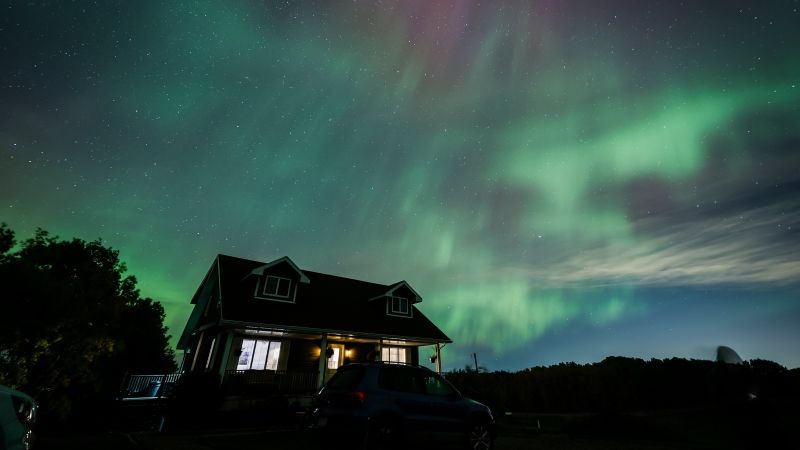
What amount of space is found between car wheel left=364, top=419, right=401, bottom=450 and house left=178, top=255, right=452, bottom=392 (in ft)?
42.3

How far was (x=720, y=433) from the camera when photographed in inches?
450

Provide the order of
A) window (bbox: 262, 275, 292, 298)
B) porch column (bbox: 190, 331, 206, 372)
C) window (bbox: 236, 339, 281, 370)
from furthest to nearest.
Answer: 1. porch column (bbox: 190, 331, 206, 372)
2. window (bbox: 262, 275, 292, 298)
3. window (bbox: 236, 339, 281, 370)

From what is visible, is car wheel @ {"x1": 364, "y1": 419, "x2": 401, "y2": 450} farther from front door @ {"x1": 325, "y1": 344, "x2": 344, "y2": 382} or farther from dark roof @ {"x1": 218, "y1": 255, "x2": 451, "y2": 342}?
front door @ {"x1": 325, "y1": 344, "x2": 344, "y2": 382}

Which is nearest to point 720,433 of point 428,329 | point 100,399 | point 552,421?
point 552,421

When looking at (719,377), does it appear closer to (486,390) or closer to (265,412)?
(265,412)

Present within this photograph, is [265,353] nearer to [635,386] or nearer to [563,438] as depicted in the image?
[563,438]

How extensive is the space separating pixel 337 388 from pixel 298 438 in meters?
5.31

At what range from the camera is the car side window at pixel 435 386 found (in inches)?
293

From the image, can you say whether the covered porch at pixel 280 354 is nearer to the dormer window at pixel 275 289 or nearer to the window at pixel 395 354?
the window at pixel 395 354

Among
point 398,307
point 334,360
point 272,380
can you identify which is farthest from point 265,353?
point 398,307

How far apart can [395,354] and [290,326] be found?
9.84 meters

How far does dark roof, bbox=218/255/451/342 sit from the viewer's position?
18.3 m

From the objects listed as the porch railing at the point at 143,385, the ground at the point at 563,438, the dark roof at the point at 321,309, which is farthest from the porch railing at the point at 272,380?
the porch railing at the point at 143,385

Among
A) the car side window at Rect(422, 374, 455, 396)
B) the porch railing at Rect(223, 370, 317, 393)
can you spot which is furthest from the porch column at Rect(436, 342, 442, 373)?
the car side window at Rect(422, 374, 455, 396)
